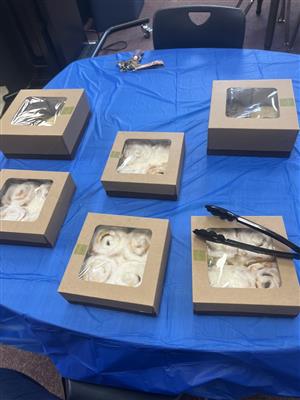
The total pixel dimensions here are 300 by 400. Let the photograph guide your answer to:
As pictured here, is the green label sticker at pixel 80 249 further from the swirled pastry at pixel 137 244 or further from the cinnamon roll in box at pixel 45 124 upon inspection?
the cinnamon roll in box at pixel 45 124

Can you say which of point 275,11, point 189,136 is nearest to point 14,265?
point 189,136

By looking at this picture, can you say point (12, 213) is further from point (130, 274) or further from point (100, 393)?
point (100, 393)

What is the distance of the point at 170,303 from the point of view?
716mm

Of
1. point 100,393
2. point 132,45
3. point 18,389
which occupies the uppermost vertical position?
point 18,389

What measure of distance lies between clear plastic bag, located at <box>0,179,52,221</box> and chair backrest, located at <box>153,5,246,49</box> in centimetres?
96

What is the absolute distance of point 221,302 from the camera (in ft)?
2.10

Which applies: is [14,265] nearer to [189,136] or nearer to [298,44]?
[189,136]

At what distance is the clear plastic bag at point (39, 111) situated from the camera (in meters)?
1.06

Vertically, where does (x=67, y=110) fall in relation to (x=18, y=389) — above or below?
above

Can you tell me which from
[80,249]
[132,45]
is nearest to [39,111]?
[80,249]

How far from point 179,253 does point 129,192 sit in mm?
239

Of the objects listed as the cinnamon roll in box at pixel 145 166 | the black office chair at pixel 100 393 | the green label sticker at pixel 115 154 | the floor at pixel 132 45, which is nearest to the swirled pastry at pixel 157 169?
the cinnamon roll in box at pixel 145 166

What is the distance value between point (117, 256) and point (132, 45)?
245 cm

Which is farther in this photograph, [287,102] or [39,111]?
[39,111]
